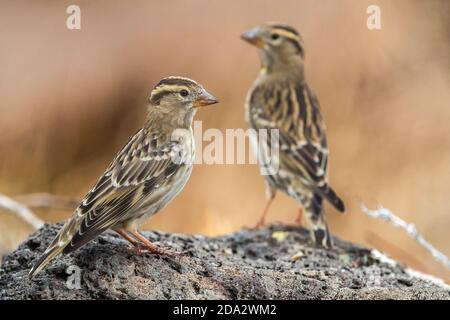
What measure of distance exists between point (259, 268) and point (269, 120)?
2.25 meters

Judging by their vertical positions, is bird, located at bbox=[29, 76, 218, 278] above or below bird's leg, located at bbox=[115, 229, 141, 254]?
above

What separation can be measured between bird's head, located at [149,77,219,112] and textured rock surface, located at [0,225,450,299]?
795 mm

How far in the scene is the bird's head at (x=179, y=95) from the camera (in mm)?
4504

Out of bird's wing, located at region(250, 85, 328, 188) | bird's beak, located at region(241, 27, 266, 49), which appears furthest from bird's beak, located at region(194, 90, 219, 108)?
bird's beak, located at region(241, 27, 266, 49)

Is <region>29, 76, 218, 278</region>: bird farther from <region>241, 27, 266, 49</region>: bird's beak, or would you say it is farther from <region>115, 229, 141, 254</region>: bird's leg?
<region>241, 27, 266, 49</region>: bird's beak

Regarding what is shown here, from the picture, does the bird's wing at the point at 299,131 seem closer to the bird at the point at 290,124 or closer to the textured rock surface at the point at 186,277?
the bird at the point at 290,124

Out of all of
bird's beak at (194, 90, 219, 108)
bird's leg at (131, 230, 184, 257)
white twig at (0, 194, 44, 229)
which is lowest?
white twig at (0, 194, 44, 229)

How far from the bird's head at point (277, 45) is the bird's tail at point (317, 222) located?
135cm

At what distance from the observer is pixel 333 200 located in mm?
5945

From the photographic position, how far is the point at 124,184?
433 centimetres

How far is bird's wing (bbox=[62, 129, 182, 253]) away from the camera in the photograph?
4090 mm
